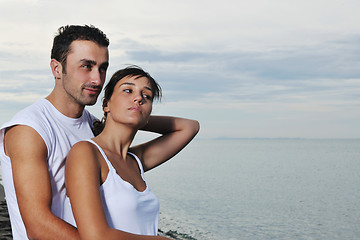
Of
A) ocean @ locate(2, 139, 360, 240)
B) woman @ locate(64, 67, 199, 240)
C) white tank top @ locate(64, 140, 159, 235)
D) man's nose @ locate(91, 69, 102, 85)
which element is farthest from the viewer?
ocean @ locate(2, 139, 360, 240)

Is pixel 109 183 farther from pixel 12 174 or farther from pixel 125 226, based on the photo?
pixel 12 174

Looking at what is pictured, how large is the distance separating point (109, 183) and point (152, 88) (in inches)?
28.4

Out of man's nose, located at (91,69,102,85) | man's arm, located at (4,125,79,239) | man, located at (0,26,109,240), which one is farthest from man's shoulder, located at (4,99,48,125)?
man's nose, located at (91,69,102,85)

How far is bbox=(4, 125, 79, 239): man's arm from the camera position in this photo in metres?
2.61

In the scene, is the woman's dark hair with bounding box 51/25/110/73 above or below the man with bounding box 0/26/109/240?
above

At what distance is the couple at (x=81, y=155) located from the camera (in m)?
2.48

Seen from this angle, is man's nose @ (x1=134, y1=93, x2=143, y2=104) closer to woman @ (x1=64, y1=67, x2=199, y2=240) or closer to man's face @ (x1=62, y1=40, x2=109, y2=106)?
woman @ (x1=64, y1=67, x2=199, y2=240)

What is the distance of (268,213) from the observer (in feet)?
84.2

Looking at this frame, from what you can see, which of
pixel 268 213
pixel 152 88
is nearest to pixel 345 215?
pixel 268 213

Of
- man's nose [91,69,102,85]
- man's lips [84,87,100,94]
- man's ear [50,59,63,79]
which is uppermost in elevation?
man's ear [50,59,63,79]

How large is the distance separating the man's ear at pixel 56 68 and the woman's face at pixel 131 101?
522 millimetres

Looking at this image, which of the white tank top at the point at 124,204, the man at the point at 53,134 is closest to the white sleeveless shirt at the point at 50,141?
the man at the point at 53,134

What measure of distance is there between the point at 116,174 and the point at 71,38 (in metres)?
1.10

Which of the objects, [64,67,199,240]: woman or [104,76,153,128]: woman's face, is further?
[104,76,153,128]: woman's face
